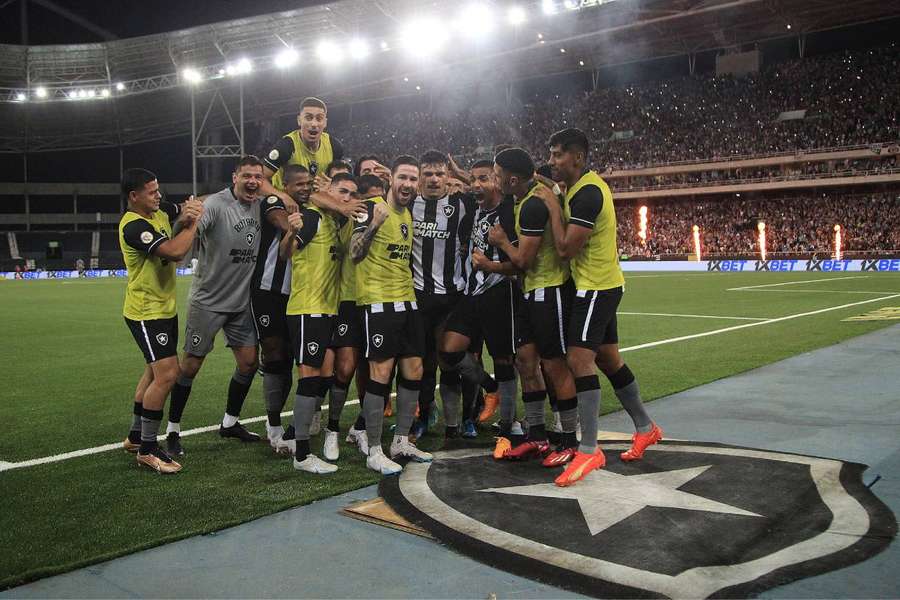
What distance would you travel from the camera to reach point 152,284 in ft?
17.6

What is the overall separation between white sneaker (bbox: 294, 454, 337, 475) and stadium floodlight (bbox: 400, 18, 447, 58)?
38030 mm

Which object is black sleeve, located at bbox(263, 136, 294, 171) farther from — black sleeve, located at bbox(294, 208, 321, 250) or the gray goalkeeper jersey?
black sleeve, located at bbox(294, 208, 321, 250)

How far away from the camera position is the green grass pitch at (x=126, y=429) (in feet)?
12.7

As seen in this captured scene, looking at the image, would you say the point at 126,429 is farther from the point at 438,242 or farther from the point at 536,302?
the point at 536,302

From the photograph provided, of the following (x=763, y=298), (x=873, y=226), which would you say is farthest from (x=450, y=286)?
(x=873, y=226)

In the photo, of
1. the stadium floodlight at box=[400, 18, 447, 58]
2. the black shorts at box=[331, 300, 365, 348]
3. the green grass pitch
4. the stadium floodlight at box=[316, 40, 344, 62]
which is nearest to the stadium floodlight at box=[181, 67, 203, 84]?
the stadium floodlight at box=[316, 40, 344, 62]

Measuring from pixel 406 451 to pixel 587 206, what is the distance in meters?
2.09

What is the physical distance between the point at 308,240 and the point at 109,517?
2230 mm

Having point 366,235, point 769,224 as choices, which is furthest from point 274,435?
point 769,224

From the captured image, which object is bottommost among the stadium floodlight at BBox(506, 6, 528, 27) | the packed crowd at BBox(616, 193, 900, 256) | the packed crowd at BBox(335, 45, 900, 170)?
the packed crowd at BBox(616, 193, 900, 256)

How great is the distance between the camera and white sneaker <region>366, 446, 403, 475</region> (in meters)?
4.85

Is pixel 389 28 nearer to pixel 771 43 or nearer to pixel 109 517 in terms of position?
pixel 771 43

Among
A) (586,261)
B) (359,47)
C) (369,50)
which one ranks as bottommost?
(586,261)

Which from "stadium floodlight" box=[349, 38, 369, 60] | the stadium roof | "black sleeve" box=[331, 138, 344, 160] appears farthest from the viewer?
"stadium floodlight" box=[349, 38, 369, 60]
